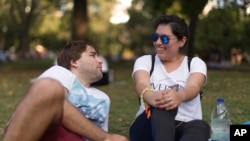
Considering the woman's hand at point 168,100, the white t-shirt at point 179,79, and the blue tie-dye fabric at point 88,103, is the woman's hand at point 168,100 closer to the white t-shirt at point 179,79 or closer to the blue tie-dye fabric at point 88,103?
the white t-shirt at point 179,79

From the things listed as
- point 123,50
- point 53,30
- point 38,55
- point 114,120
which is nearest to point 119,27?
point 123,50

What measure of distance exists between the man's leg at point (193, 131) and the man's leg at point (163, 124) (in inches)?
4.1

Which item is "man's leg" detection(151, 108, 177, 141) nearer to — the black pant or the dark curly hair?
the black pant

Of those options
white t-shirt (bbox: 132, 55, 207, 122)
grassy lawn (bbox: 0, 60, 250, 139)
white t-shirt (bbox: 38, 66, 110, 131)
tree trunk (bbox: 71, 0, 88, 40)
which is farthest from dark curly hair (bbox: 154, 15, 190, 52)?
tree trunk (bbox: 71, 0, 88, 40)

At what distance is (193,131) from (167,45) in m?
0.74

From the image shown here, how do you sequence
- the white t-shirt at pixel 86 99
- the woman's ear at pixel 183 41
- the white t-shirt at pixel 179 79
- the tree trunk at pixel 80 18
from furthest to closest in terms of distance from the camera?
the tree trunk at pixel 80 18
the woman's ear at pixel 183 41
the white t-shirt at pixel 179 79
the white t-shirt at pixel 86 99

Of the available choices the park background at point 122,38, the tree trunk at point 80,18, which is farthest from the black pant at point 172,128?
the tree trunk at point 80,18

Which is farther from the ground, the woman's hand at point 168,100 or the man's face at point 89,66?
the man's face at point 89,66

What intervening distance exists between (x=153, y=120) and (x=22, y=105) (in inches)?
41.4

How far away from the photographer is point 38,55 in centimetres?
5175

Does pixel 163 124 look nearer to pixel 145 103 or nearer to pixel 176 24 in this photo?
pixel 145 103

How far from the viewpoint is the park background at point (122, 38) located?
8883 mm

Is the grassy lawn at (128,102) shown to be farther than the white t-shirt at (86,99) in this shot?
Yes

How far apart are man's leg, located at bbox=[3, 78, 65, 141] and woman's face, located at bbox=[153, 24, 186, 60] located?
1.15 metres
